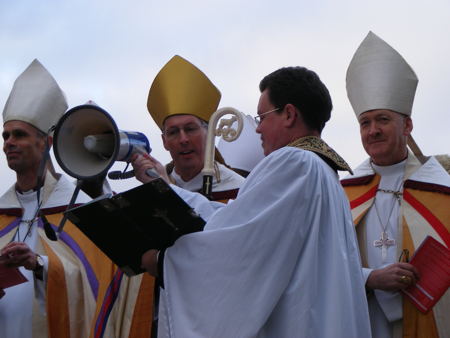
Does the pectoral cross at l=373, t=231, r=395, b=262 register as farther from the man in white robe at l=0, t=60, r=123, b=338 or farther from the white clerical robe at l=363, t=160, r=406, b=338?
the man in white robe at l=0, t=60, r=123, b=338

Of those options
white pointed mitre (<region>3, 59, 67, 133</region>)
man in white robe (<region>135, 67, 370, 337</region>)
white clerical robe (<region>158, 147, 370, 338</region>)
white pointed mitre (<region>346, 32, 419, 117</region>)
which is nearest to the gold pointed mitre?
white pointed mitre (<region>3, 59, 67, 133</region>)

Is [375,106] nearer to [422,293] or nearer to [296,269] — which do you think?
[422,293]

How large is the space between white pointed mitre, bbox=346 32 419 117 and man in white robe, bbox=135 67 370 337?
7.23 ft

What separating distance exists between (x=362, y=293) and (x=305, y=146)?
0.76m

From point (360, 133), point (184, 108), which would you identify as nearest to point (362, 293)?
point (360, 133)

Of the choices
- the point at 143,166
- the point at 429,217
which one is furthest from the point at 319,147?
the point at 429,217

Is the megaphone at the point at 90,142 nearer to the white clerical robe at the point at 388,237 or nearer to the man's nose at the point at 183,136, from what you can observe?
the man's nose at the point at 183,136

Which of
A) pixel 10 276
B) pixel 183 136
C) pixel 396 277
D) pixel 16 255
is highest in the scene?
pixel 183 136

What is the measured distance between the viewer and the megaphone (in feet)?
14.2

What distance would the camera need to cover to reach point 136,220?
400cm

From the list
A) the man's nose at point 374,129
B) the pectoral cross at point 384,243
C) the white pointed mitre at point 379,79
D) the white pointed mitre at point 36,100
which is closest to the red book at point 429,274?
the pectoral cross at point 384,243

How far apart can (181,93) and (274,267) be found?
2.95 metres

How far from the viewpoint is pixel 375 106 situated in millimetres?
6086

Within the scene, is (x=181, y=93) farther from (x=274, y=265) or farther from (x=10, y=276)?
(x=274, y=265)
